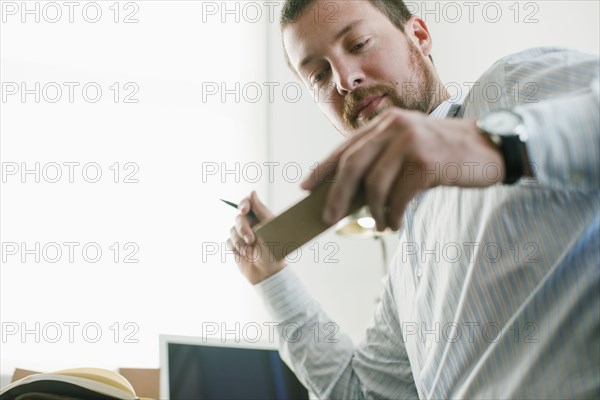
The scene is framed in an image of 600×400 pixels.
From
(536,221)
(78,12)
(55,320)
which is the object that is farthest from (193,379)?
(78,12)

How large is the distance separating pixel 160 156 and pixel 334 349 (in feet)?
4.69

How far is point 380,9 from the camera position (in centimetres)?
105

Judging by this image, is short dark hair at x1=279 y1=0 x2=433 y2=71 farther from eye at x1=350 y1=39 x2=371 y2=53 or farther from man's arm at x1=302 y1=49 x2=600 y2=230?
man's arm at x1=302 y1=49 x2=600 y2=230

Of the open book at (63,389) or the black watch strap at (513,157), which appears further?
the open book at (63,389)

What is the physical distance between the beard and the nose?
0.5 inches

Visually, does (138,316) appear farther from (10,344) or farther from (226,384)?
(226,384)

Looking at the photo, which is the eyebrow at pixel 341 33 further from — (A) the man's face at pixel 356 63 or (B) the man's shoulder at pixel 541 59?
(B) the man's shoulder at pixel 541 59

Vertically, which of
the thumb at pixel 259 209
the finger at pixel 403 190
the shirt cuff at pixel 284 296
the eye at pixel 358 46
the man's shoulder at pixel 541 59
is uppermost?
the eye at pixel 358 46

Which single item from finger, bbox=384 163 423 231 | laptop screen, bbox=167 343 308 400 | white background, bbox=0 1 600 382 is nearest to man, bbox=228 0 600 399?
finger, bbox=384 163 423 231

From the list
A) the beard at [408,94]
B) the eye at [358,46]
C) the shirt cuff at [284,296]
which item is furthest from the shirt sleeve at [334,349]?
the eye at [358,46]

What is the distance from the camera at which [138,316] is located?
2092mm

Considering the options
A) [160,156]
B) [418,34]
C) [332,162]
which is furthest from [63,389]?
[160,156]

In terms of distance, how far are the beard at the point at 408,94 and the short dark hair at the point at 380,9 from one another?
57 mm

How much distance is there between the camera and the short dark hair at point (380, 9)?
3.39 ft
